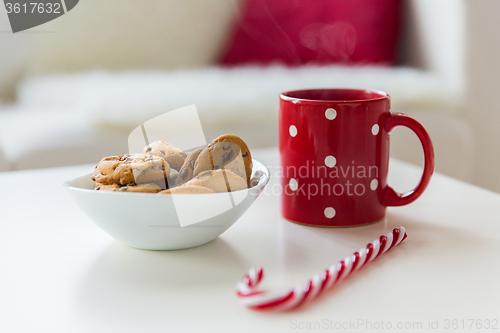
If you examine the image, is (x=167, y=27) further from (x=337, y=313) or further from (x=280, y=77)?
(x=337, y=313)

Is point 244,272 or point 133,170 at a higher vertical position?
point 133,170

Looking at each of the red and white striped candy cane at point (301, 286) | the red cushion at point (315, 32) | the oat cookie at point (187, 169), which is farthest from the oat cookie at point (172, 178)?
the red cushion at point (315, 32)

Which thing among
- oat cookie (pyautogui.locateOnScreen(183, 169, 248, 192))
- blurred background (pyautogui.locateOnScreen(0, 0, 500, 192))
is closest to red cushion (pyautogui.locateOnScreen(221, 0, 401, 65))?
blurred background (pyautogui.locateOnScreen(0, 0, 500, 192))

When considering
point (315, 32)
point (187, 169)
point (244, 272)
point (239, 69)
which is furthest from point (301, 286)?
point (315, 32)

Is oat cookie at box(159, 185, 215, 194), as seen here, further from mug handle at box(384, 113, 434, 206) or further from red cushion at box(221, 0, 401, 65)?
red cushion at box(221, 0, 401, 65)

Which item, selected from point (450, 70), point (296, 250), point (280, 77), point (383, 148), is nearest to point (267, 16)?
point (280, 77)

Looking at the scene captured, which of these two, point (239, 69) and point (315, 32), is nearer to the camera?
point (239, 69)

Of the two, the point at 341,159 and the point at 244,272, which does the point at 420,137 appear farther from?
the point at 244,272
